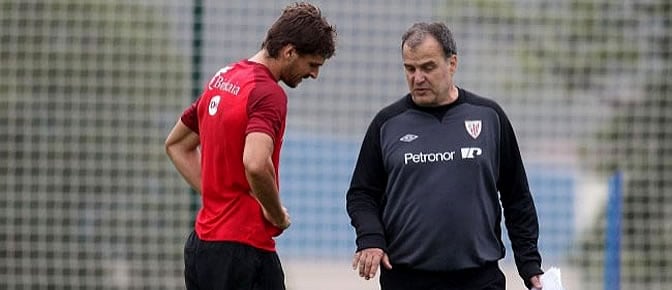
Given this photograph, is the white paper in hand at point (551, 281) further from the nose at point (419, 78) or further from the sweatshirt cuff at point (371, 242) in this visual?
the nose at point (419, 78)

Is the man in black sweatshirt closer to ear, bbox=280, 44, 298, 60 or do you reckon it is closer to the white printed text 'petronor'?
the white printed text 'petronor'

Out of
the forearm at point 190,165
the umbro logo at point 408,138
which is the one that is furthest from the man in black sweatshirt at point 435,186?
the forearm at point 190,165

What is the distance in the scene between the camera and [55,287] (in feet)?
32.2

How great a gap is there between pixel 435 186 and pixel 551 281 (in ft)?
1.88

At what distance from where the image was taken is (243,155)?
4969 millimetres

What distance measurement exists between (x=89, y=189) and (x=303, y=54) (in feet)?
17.3

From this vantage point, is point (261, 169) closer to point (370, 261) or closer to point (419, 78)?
point (370, 261)

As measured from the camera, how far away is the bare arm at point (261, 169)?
4.89 metres

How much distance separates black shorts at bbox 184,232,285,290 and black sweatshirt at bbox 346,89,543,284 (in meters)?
0.36

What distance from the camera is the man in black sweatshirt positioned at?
514 cm

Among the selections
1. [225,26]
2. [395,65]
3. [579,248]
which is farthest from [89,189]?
[579,248]

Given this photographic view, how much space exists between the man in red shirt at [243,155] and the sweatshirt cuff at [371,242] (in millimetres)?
302

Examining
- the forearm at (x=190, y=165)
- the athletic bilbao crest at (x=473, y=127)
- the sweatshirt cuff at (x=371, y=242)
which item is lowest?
the sweatshirt cuff at (x=371, y=242)

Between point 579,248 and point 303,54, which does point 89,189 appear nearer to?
point 579,248
